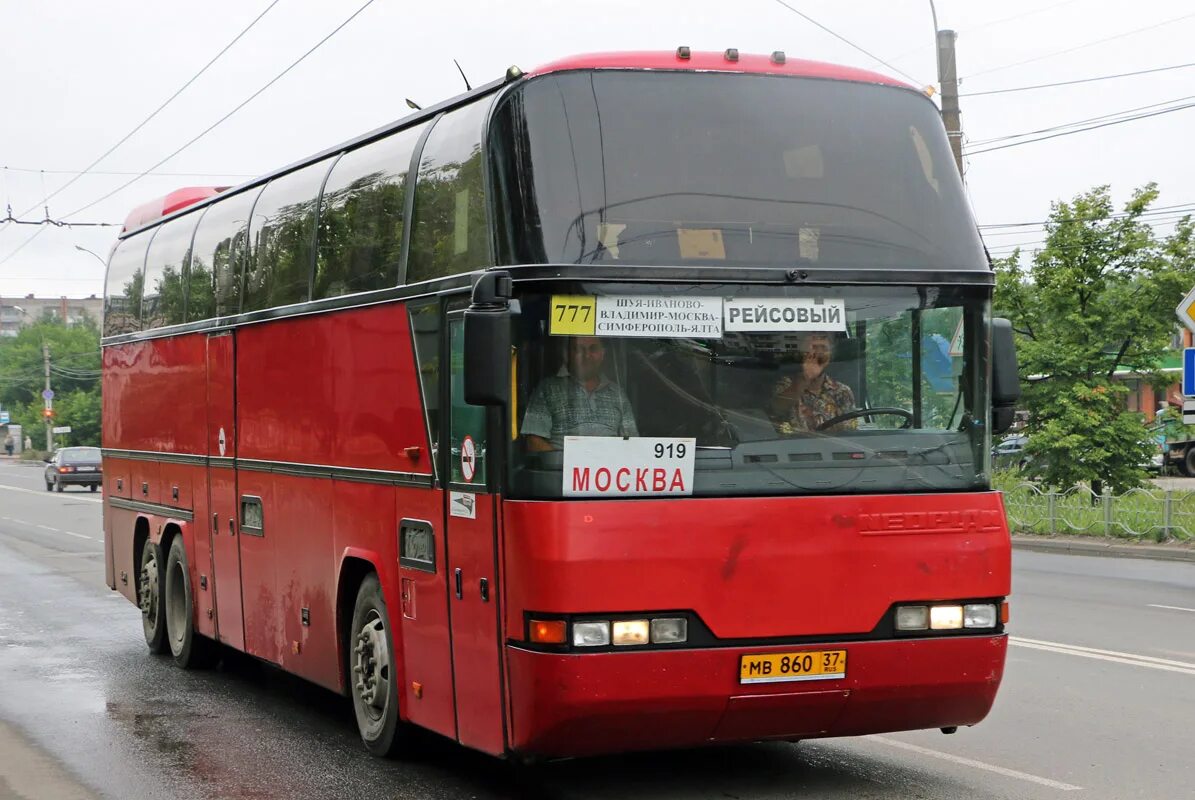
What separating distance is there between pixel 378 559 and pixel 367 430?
680mm

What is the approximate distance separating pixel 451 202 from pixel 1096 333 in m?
20.3

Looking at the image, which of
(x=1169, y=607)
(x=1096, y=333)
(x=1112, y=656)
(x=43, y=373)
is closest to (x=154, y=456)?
(x=1112, y=656)

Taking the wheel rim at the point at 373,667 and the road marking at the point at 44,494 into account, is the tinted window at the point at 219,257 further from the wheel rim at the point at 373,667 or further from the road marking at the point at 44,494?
the road marking at the point at 44,494

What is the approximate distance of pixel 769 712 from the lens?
6.90 m

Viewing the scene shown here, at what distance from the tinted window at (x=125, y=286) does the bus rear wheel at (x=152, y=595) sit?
1.96m

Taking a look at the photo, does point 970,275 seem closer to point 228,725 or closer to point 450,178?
point 450,178

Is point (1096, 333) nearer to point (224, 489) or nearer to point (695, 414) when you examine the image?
point (224, 489)

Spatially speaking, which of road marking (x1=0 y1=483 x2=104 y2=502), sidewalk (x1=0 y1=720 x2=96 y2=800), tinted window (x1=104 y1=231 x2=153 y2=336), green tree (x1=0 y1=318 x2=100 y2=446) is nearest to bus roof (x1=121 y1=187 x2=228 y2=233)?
tinted window (x1=104 y1=231 x2=153 y2=336)

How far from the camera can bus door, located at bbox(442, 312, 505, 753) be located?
704cm

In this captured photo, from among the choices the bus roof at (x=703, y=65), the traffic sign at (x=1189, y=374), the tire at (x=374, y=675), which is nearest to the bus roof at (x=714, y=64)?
the bus roof at (x=703, y=65)

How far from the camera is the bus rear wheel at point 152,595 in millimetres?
13234

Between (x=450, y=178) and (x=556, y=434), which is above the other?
(x=450, y=178)

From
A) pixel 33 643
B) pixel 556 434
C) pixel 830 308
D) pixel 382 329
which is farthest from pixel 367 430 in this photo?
pixel 33 643

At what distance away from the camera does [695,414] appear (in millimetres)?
6848
